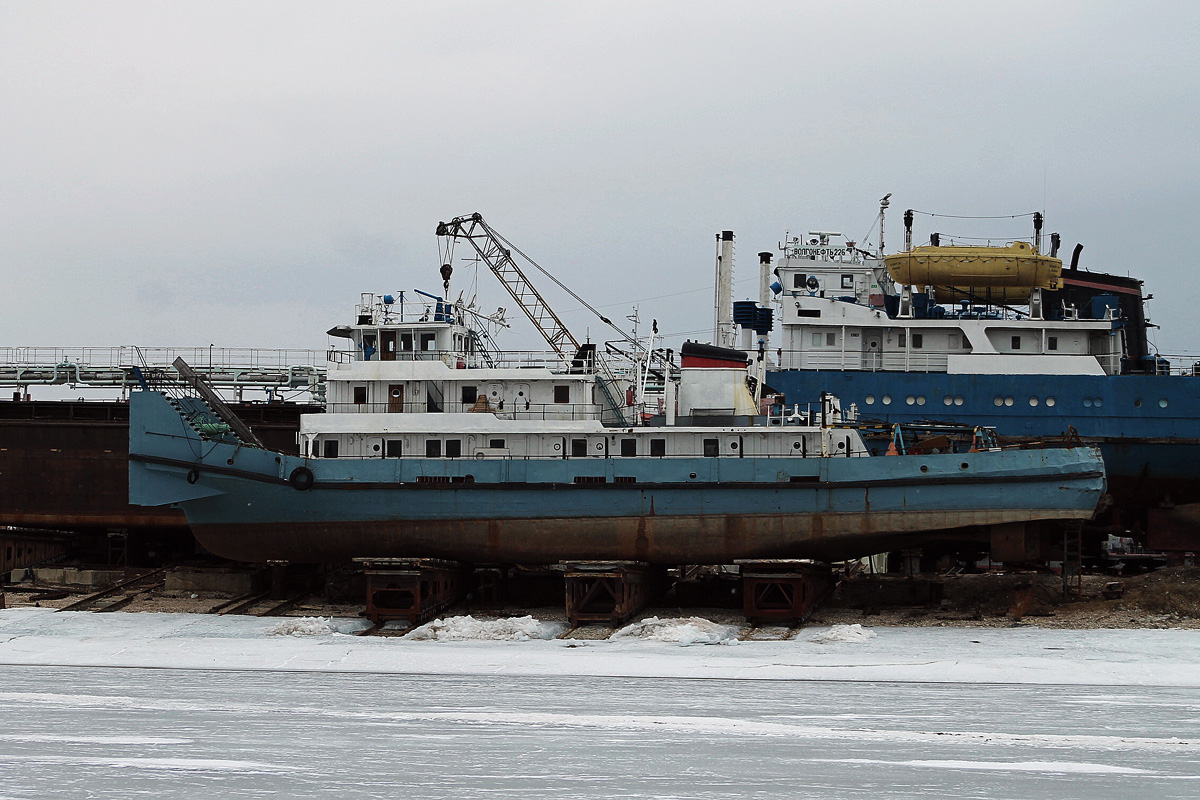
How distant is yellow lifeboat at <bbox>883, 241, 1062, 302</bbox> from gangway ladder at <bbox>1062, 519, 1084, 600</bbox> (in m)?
9.41

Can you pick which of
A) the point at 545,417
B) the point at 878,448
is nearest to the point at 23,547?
the point at 545,417

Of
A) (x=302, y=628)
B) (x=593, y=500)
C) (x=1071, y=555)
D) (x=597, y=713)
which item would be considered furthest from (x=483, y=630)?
(x=1071, y=555)

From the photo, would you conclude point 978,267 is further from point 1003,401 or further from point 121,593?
point 121,593

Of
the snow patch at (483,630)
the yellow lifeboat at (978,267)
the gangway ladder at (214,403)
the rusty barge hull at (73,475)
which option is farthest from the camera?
the yellow lifeboat at (978,267)

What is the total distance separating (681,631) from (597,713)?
20.6 feet

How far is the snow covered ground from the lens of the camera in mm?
11141

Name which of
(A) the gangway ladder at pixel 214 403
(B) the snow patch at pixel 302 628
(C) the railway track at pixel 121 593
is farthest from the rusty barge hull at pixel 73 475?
(B) the snow patch at pixel 302 628

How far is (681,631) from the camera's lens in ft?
66.3

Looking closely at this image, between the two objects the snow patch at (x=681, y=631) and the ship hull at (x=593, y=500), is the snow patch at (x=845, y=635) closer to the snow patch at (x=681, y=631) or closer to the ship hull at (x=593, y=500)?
the snow patch at (x=681, y=631)

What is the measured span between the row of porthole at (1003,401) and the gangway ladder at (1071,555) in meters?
6.53

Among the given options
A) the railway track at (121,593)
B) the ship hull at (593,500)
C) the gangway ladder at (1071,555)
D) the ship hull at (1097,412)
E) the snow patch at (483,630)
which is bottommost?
the snow patch at (483,630)

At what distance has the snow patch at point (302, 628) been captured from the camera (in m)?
21.1

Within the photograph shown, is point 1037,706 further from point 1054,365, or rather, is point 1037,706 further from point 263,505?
point 1054,365

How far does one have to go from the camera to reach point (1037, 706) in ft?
47.8
